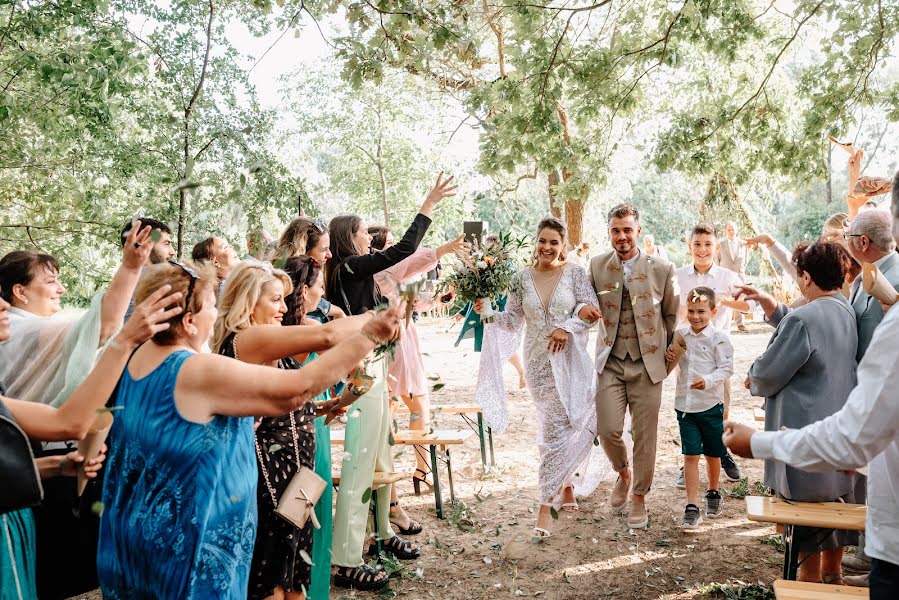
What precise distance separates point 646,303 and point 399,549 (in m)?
2.81

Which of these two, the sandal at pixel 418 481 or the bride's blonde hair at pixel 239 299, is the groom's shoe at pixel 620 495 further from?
the bride's blonde hair at pixel 239 299

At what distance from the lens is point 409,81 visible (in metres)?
21.5

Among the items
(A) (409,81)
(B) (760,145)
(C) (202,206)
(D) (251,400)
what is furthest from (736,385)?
(A) (409,81)

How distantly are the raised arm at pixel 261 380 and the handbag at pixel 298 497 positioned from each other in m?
0.76

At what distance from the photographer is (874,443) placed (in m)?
2.18

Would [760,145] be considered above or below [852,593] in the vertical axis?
above

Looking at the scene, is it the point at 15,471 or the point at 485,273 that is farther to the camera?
the point at 485,273

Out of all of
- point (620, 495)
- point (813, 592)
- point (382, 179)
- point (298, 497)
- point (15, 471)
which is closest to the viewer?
point (15, 471)

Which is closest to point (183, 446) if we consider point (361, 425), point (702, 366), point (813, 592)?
point (361, 425)

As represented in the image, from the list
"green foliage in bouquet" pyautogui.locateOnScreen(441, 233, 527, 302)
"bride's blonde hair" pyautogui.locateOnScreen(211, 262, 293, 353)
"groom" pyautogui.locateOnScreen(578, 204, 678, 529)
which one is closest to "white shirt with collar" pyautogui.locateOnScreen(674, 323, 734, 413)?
"groom" pyautogui.locateOnScreen(578, 204, 678, 529)

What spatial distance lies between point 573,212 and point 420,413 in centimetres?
953

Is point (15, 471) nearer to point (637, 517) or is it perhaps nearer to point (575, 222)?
point (637, 517)

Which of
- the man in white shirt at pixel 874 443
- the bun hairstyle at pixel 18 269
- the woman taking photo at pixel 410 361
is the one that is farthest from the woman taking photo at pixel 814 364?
the bun hairstyle at pixel 18 269

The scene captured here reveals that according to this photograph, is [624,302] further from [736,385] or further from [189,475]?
[736,385]
